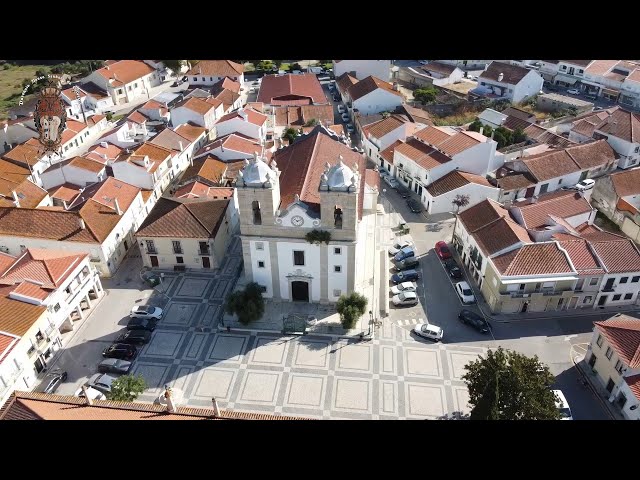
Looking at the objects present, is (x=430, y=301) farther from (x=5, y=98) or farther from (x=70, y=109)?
(x=5, y=98)

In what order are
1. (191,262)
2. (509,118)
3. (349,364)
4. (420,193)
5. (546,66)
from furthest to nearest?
(546,66)
(509,118)
(420,193)
(191,262)
(349,364)

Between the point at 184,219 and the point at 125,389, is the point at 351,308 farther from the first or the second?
the point at 184,219

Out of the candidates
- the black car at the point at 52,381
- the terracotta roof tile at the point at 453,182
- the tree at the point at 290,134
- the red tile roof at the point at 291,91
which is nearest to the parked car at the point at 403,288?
the terracotta roof tile at the point at 453,182

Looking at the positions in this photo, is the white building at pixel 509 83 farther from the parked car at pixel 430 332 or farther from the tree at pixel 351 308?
the tree at pixel 351 308

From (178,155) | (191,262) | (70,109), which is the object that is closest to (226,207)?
(191,262)

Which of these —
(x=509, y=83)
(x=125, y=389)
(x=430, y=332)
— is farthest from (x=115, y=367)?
(x=509, y=83)

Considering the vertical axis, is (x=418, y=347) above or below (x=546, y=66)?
below

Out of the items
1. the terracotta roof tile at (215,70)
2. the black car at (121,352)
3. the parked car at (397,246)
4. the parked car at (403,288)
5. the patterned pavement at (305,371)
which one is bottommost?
the patterned pavement at (305,371)
